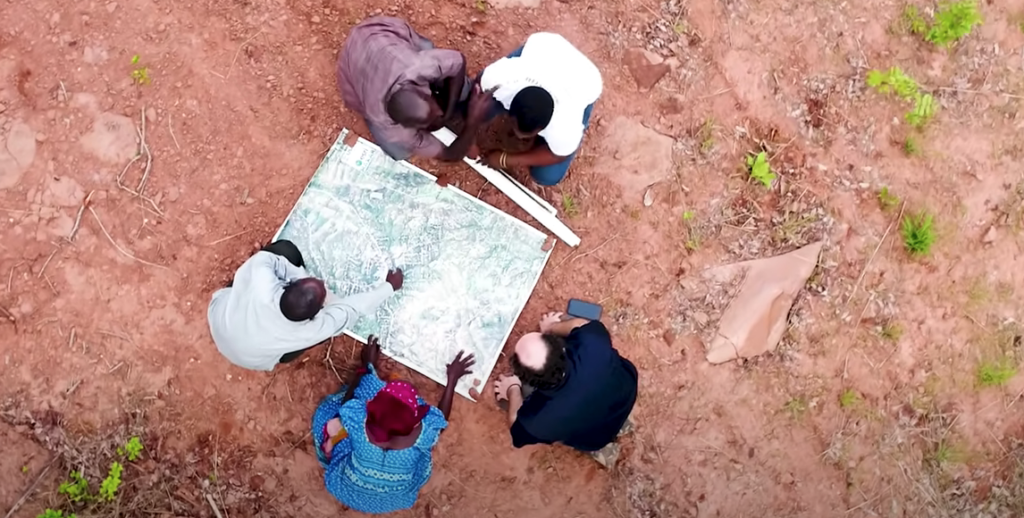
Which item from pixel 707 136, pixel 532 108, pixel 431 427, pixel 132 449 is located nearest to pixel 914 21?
pixel 707 136

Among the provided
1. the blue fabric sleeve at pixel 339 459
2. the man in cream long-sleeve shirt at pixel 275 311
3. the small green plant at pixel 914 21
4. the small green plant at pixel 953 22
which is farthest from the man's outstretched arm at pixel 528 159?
the small green plant at pixel 953 22

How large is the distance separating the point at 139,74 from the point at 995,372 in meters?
4.96

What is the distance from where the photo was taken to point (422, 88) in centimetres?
297

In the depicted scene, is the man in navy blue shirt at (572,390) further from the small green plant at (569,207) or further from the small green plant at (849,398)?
the small green plant at (849,398)

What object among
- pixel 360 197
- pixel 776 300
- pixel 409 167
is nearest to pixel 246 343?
pixel 360 197

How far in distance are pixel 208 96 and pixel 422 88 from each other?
1.42m

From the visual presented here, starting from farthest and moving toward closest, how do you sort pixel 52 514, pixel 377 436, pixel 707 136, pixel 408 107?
1. pixel 707 136
2. pixel 52 514
3. pixel 377 436
4. pixel 408 107

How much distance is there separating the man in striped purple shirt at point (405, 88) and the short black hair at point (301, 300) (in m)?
0.80

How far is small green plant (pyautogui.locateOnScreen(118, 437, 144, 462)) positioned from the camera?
364 centimetres

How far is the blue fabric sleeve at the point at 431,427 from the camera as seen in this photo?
3.36 m

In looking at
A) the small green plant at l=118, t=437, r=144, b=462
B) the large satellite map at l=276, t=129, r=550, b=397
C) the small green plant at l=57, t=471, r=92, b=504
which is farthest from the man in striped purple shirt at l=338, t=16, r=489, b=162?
the small green plant at l=57, t=471, r=92, b=504

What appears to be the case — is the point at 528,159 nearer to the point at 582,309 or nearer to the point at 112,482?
the point at 582,309

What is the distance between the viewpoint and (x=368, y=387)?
3.49 m

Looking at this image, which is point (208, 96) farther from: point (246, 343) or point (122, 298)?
point (246, 343)
